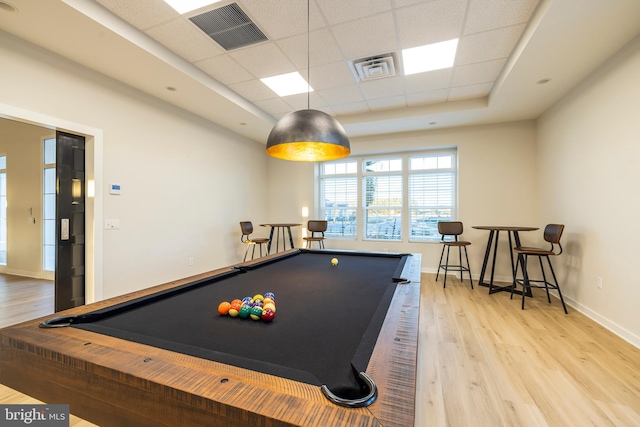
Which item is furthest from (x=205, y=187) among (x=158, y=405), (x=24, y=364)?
(x=158, y=405)

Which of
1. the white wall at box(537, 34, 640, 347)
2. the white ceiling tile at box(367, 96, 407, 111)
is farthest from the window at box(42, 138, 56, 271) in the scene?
the white wall at box(537, 34, 640, 347)

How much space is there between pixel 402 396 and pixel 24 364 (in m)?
1.20

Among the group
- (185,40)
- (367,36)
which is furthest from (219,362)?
(185,40)

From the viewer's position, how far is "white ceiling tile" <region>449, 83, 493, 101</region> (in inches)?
143

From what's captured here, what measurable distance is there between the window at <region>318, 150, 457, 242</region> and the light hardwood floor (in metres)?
2.32

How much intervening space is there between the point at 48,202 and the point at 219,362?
20.2 feet

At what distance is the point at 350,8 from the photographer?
2.27m

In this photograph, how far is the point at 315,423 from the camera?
1.84 ft

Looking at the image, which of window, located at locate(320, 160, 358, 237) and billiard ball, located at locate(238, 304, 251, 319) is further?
window, located at locate(320, 160, 358, 237)

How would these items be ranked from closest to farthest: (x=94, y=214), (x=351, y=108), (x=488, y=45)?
(x=488, y=45), (x=94, y=214), (x=351, y=108)

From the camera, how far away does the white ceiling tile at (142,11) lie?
2.21 m

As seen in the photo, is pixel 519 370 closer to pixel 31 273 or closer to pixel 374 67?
pixel 374 67

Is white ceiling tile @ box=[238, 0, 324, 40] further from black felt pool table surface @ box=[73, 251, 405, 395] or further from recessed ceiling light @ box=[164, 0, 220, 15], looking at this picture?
black felt pool table surface @ box=[73, 251, 405, 395]

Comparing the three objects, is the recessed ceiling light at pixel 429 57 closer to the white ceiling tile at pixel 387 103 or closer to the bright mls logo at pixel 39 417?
the white ceiling tile at pixel 387 103
